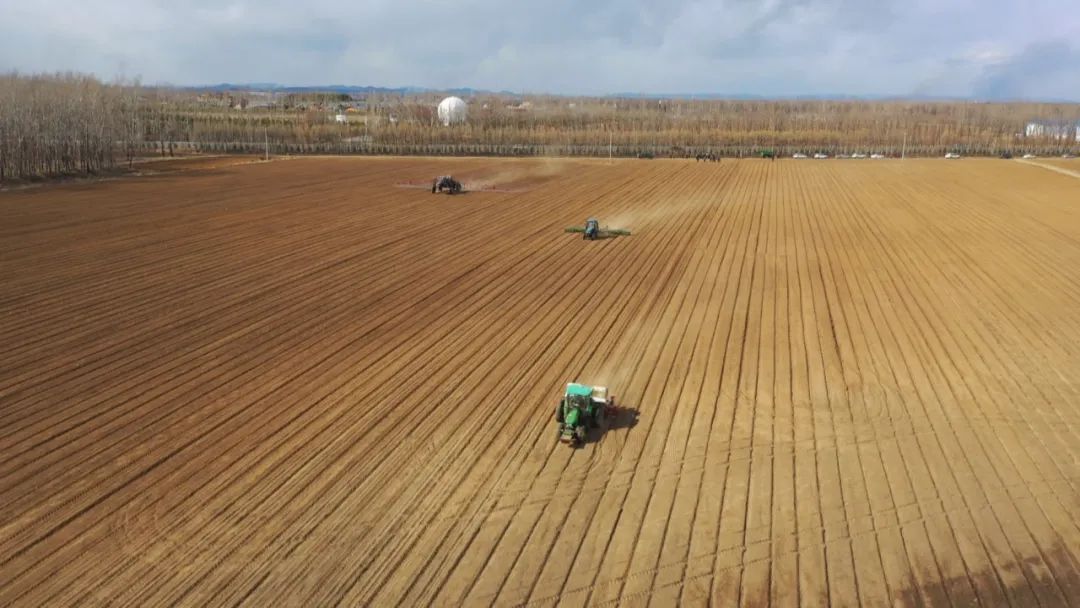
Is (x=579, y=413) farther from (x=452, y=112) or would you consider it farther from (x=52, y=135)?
(x=452, y=112)

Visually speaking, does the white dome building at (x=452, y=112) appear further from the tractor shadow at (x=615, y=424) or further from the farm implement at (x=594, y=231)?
the tractor shadow at (x=615, y=424)

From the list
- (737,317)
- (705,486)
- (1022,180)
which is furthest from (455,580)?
(1022,180)

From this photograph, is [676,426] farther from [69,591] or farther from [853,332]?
[69,591]

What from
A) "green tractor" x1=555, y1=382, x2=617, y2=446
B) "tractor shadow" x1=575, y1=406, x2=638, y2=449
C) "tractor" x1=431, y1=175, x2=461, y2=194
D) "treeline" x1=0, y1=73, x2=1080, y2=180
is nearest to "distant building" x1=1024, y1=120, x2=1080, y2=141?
"treeline" x1=0, y1=73, x2=1080, y2=180

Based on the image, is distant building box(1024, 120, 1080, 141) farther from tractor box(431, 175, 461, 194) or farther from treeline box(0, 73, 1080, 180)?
tractor box(431, 175, 461, 194)

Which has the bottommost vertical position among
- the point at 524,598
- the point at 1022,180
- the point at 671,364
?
the point at 524,598
